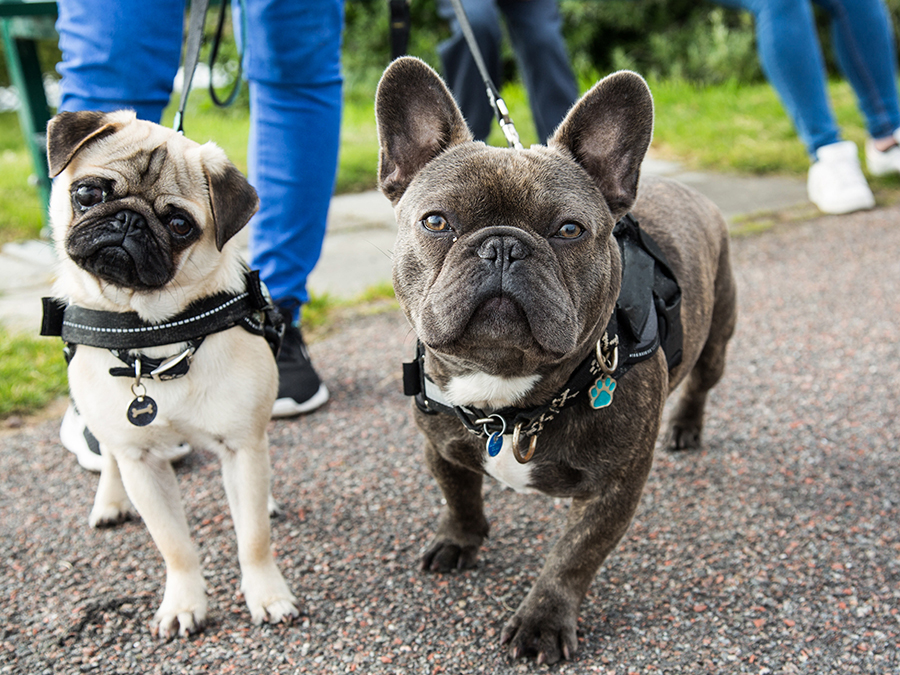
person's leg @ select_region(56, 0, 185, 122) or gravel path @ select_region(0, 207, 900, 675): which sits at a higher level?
person's leg @ select_region(56, 0, 185, 122)

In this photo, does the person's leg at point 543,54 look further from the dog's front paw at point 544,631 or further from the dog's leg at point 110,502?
the dog's front paw at point 544,631

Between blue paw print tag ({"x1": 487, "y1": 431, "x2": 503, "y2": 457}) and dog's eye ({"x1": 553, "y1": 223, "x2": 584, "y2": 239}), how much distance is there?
0.57m

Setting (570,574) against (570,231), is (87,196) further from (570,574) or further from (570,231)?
(570,574)

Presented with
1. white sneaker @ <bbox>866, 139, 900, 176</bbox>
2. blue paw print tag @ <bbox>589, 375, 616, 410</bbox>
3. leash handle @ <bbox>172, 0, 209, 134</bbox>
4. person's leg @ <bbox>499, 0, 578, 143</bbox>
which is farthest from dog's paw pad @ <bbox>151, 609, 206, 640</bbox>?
white sneaker @ <bbox>866, 139, 900, 176</bbox>

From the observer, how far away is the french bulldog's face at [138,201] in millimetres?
2199

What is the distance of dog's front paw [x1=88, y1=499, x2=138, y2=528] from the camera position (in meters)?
2.95

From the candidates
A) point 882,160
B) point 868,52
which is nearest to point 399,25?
point 868,52

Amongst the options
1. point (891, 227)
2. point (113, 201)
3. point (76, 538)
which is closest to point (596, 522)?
point (113, 201)

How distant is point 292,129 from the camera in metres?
3.44

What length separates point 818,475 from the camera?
3.19 meters

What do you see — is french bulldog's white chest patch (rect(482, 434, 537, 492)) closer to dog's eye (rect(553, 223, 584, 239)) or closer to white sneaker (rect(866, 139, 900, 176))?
dog's eye (rect(553, 223, 584, 239))

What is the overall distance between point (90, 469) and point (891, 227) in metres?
5.80

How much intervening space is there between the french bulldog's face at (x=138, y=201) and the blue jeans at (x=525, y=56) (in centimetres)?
313

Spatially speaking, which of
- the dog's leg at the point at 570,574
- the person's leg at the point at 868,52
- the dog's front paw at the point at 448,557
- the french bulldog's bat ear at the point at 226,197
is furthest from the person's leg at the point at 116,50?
the person's leg at the point at 868,52
